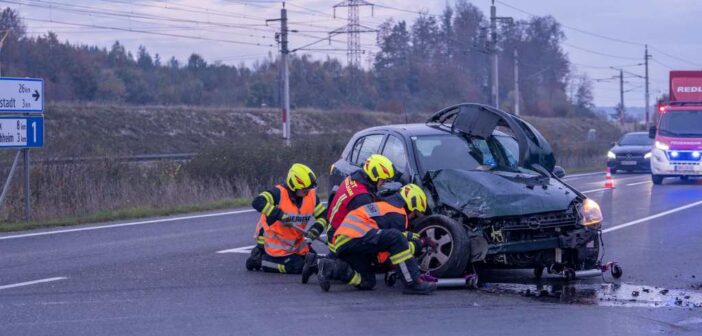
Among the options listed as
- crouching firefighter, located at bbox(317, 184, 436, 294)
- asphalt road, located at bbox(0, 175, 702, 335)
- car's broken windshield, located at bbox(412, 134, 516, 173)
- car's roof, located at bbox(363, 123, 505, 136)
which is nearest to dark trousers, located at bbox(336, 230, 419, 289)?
crouching firefighter, located at bbox(317, 184, 436, 294)

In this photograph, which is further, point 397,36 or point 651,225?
point 397,36

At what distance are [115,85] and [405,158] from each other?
65146mm

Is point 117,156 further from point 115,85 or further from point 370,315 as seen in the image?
point 115,85

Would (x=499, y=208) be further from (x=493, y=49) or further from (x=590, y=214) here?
(x=493, y=49)

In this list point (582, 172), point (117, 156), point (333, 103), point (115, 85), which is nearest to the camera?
point (117, 156)

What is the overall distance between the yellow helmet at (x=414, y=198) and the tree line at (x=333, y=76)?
2358 inches

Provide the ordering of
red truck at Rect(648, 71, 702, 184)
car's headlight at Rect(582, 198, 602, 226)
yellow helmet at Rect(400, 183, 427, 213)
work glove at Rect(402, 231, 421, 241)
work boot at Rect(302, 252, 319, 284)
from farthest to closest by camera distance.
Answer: red truck at Rect(648, 71, 702, 184)
work boot at Rect(302, 252, 319, 284)
car's headlight at Rect(582, 198, 602, 226)
yellow helmet at Rect(400, 183, 427, 213)
work glove at Rect(402, 231, 421, 241)

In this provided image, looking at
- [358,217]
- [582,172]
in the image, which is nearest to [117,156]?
[358,217]

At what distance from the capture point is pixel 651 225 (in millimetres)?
15852

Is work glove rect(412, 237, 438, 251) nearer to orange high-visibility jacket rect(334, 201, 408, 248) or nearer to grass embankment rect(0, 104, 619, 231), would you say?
orange high-visibility jacket rect(334, 201, 408, 248)

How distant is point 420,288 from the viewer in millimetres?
9352

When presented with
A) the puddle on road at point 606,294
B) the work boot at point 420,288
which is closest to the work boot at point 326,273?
the work boot at point 420,288

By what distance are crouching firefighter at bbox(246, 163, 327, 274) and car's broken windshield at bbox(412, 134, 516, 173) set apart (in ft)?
4.29

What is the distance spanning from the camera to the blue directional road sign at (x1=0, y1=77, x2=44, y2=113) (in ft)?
56.5
